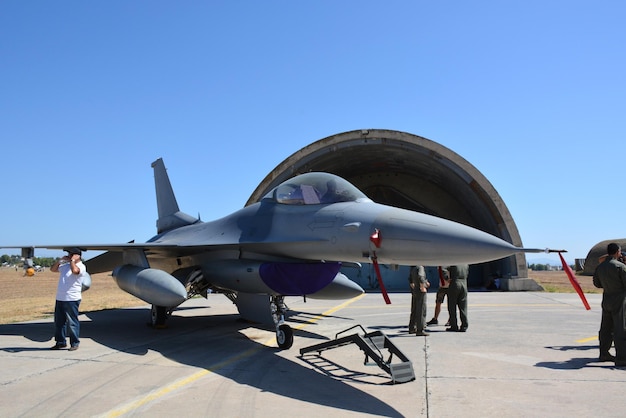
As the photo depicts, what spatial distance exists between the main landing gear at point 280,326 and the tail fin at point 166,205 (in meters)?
5.04

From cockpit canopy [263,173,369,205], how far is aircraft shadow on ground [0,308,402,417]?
2.43 metres

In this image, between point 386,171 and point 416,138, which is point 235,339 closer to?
point 416,138

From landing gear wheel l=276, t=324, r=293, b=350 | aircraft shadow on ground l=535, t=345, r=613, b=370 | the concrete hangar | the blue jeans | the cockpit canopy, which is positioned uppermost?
the concrete hangar

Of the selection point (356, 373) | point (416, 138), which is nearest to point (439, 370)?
point (356, 373)

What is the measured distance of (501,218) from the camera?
2186 cm

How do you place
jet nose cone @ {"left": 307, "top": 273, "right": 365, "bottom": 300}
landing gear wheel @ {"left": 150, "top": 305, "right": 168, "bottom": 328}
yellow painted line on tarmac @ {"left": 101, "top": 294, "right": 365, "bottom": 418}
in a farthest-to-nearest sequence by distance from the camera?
landing gear wheel @ {"left": 150, "top": 305, "right": 168, "bottom": 328}
jet nose cone @ {"left": 307, "top": 273, "right": 365, "bottom": 300}
yellow painted line on tarmac @ {"left": 101, "top": 294, "right": 365, "bottom": 418}

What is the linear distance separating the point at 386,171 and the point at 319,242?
2136 cm

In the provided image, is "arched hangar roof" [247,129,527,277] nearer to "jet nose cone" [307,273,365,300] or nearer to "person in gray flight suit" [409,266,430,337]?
A: "jet nose cone" [307,273,365,300]

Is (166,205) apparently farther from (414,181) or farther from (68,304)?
(414,181)

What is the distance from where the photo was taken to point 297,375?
6.02 metres

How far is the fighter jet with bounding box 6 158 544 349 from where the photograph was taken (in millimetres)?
5984

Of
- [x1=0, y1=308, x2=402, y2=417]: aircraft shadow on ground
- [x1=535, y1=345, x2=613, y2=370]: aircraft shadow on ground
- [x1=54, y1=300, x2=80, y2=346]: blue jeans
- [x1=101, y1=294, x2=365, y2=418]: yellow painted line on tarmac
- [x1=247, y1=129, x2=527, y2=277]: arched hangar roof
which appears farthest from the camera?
[x1=247, y1=129, x2=527, y2=277]: arched hangar roof

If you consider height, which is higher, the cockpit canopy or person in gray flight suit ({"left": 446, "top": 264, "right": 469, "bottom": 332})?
the cockpit canopy

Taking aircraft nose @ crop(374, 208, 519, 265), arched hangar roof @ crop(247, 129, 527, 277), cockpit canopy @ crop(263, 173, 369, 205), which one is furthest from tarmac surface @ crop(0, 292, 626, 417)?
arched hangar roof @ crop(247, 129, 527, 277)
